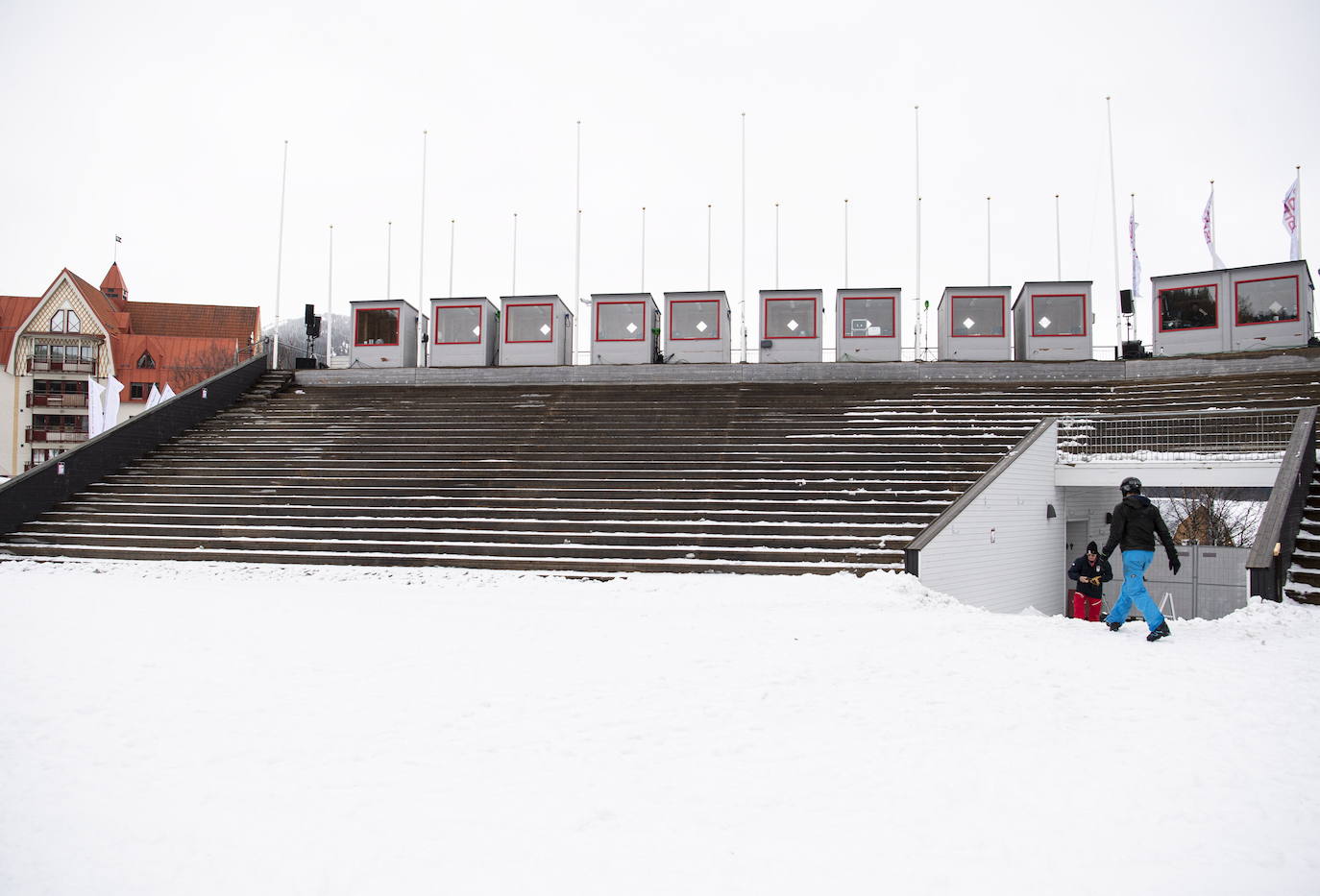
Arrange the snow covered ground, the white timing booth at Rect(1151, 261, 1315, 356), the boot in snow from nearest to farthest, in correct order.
Answer: 1. the snow covered ground
2. the boot in snow
3. the white timing booth at Rect(1151, 261, 1315, 356)

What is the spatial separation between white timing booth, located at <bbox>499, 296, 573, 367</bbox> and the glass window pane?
17991mm

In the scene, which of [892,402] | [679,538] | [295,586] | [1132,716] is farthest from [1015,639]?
[892,402]

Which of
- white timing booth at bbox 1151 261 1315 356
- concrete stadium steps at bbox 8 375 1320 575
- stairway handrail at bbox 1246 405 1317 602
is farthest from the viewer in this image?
white timing booth at bbox 1151 261 1315 356

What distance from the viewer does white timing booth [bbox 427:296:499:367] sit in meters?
24.8

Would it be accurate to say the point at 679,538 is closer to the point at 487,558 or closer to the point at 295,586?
the point at 487,558

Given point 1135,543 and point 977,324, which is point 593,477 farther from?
point 977,324

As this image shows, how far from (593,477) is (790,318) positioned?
1059cm

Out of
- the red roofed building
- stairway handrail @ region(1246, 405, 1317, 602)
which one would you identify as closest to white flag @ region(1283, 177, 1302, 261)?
stairway handrail @ region(1246, 405, 1317, 602)

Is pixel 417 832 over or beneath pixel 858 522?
beneath

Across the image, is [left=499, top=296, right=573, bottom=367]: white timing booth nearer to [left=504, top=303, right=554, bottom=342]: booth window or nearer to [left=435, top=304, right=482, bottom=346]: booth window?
[left=504, top=303, right=554, bottom=342]: booth window

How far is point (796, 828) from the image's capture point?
407 centimetres

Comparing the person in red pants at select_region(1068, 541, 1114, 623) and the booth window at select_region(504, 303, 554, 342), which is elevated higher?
the booth window at select_region(504, 303, 554, 342)

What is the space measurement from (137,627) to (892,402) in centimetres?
1484

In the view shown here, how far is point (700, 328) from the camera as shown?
23766mm
